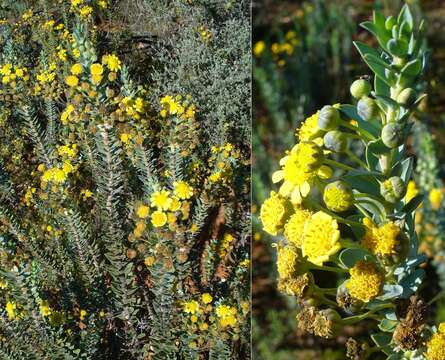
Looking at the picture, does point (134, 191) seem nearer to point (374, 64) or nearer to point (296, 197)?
point (296, 197)

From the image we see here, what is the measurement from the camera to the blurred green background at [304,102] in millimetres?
1847

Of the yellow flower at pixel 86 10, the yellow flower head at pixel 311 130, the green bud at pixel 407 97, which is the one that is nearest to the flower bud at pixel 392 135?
the green bud at pixel 407 97

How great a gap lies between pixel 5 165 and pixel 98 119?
1.56ft

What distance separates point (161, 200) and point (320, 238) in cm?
86

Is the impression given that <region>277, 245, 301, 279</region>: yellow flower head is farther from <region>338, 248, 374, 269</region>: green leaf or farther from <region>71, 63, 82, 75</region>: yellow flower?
<region>71, 63, 82, 75</region>: yellow flower

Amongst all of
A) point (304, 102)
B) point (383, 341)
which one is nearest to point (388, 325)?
point (383, 341)

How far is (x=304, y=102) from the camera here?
241 cm

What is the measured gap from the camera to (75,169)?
178 centimetres

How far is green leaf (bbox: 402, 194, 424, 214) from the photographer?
2.61ft

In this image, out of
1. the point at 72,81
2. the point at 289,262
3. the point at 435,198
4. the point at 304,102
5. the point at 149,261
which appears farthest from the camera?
the point at 304,102

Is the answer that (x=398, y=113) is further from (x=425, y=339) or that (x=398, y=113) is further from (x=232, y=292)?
(x=232, y=292)

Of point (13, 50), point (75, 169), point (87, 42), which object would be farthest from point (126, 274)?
point (13, 50)

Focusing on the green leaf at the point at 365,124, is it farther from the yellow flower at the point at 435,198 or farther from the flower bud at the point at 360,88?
the yellow flower at the point at 435,198

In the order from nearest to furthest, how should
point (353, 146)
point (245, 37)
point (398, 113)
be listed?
1. point (398, 113)
2. point (245, 37)
3. point (353, 146)
